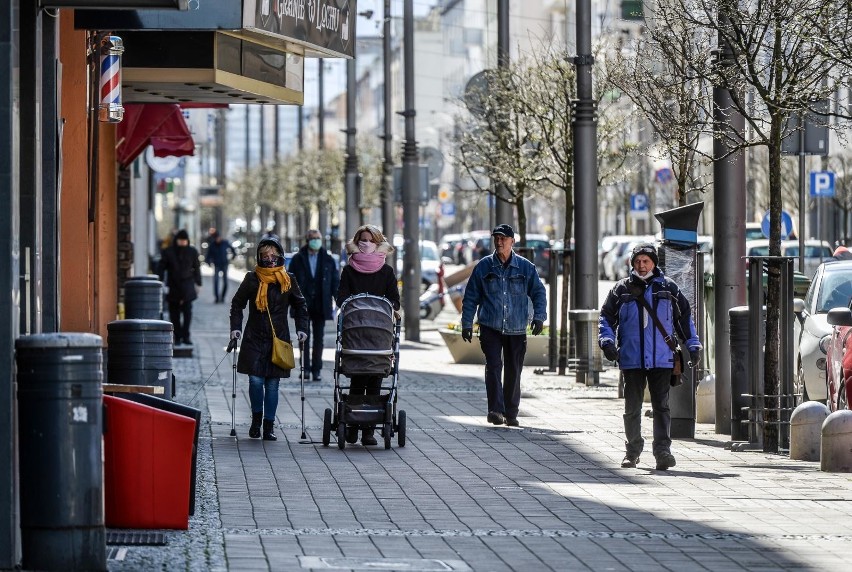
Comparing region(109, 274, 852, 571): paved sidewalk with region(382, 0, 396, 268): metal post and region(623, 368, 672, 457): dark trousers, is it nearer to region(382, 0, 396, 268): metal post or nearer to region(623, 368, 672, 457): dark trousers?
region(623, 368, 672, 457): dark trousers

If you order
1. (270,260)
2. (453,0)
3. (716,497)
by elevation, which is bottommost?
(716,497)

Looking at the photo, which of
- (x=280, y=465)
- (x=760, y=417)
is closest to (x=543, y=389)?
(x=760, y=417)

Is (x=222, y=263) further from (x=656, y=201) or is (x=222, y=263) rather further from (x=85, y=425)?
(x=85, y=425)

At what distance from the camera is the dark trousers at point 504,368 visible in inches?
641

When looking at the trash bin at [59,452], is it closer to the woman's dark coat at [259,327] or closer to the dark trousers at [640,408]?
the dark trousers at [640,408]

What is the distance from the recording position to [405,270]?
106 feet

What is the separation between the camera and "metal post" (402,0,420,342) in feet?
104

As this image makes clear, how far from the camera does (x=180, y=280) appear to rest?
2766cm

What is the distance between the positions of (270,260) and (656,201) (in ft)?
176

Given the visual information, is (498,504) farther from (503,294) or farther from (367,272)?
(503,294)

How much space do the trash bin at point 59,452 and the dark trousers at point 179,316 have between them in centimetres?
1888

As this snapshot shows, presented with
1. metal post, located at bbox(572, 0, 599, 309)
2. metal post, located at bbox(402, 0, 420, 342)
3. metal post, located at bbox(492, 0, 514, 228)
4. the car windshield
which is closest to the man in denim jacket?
the car windshield

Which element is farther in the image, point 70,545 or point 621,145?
point 621,145

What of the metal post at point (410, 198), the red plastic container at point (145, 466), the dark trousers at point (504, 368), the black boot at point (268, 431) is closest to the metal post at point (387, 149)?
the metal post at point (410, 198)
